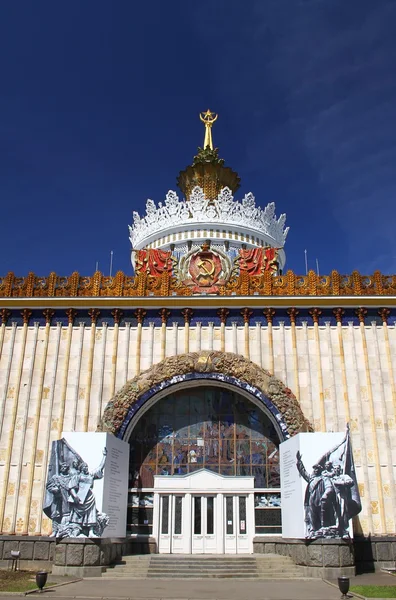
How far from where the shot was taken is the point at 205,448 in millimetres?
23734

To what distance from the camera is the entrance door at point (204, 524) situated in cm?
2236

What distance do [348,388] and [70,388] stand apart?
11409mm

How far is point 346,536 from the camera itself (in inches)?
756

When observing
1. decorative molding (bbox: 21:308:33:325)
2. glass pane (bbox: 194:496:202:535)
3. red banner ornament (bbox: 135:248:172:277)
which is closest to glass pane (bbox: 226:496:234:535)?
glass pane (bbox: 194:496:202:535)

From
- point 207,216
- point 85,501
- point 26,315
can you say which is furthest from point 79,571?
point 207,216

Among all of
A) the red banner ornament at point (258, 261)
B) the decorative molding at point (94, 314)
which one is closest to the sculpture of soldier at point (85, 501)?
the decorative molding at point (94, 314)

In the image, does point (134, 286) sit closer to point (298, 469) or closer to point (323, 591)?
point (298, 469)

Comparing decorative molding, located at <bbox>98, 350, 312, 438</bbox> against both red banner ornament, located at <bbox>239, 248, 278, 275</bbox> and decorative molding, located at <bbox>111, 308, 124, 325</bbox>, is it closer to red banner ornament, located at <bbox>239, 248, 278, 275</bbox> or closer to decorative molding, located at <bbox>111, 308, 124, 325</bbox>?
decorative molding, located at <bbox>111, 308, 124, 325</bbox>

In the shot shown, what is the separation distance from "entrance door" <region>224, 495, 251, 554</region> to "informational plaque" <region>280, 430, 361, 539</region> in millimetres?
2267

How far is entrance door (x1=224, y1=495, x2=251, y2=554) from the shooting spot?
73.0ft

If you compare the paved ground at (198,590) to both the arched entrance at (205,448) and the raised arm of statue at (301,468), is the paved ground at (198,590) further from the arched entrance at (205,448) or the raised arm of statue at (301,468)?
the arched entrance at (205,448)

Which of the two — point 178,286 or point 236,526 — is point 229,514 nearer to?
point 236,526

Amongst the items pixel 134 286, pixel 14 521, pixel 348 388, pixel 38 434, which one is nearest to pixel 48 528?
pixel 14 521

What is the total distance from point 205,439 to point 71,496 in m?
6.30
